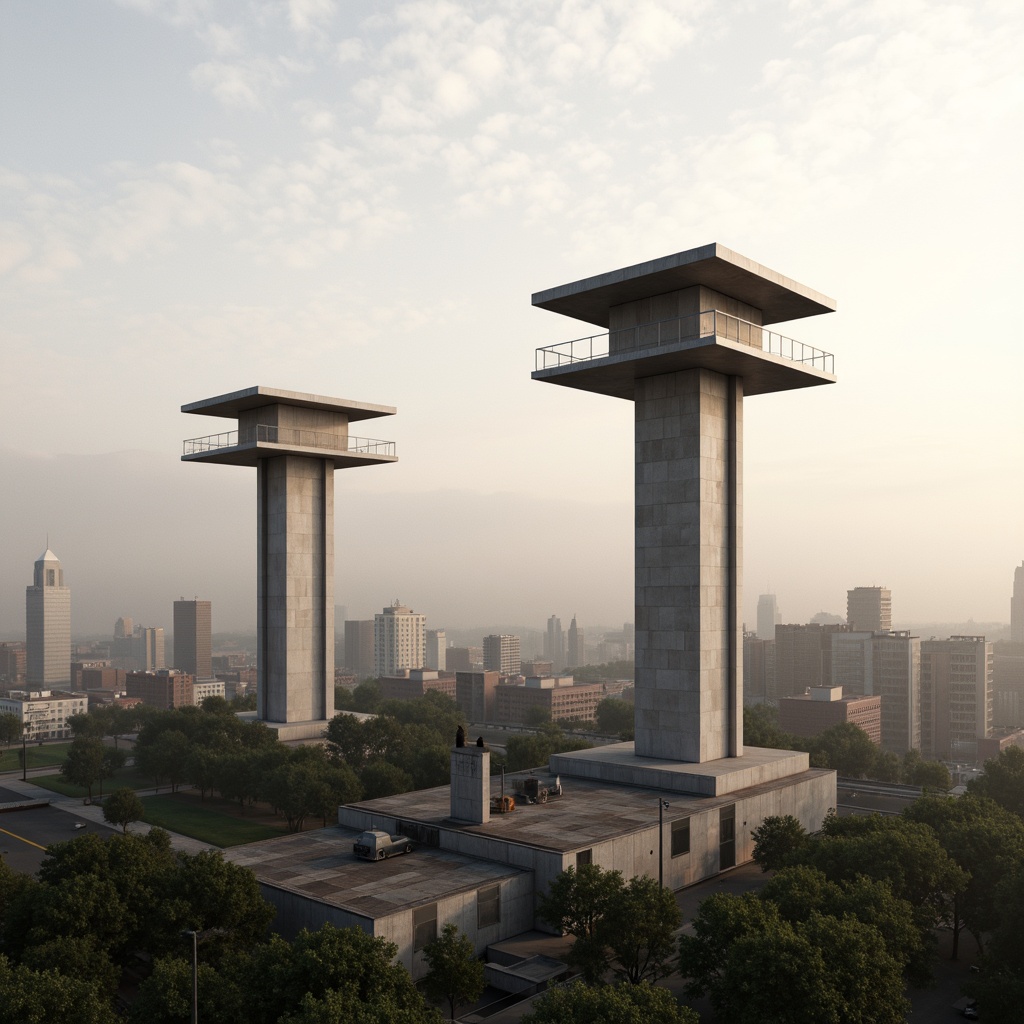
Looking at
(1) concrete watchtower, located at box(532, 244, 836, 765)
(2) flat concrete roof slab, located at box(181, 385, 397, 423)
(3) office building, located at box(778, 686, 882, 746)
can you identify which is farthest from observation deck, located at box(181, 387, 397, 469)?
(3) office building, located at box(778, 686, 882, 746)

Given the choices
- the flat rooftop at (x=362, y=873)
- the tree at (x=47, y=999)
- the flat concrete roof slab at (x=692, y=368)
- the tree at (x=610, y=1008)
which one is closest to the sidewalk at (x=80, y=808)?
the flat rooftop at (x=362, y=873)

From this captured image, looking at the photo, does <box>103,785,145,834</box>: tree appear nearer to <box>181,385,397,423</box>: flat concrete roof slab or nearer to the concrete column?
the concrete column

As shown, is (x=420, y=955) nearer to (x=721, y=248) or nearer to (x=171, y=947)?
(x=171, y=947)

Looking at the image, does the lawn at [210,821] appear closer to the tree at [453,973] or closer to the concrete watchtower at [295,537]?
the concrete watchtower at [295,537]

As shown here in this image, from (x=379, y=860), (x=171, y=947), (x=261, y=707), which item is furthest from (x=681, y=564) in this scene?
(x=261, y=707)

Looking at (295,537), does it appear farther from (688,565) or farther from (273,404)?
(688,565)

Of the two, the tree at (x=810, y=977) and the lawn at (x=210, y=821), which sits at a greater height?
the tree at (x=810, y=977)
